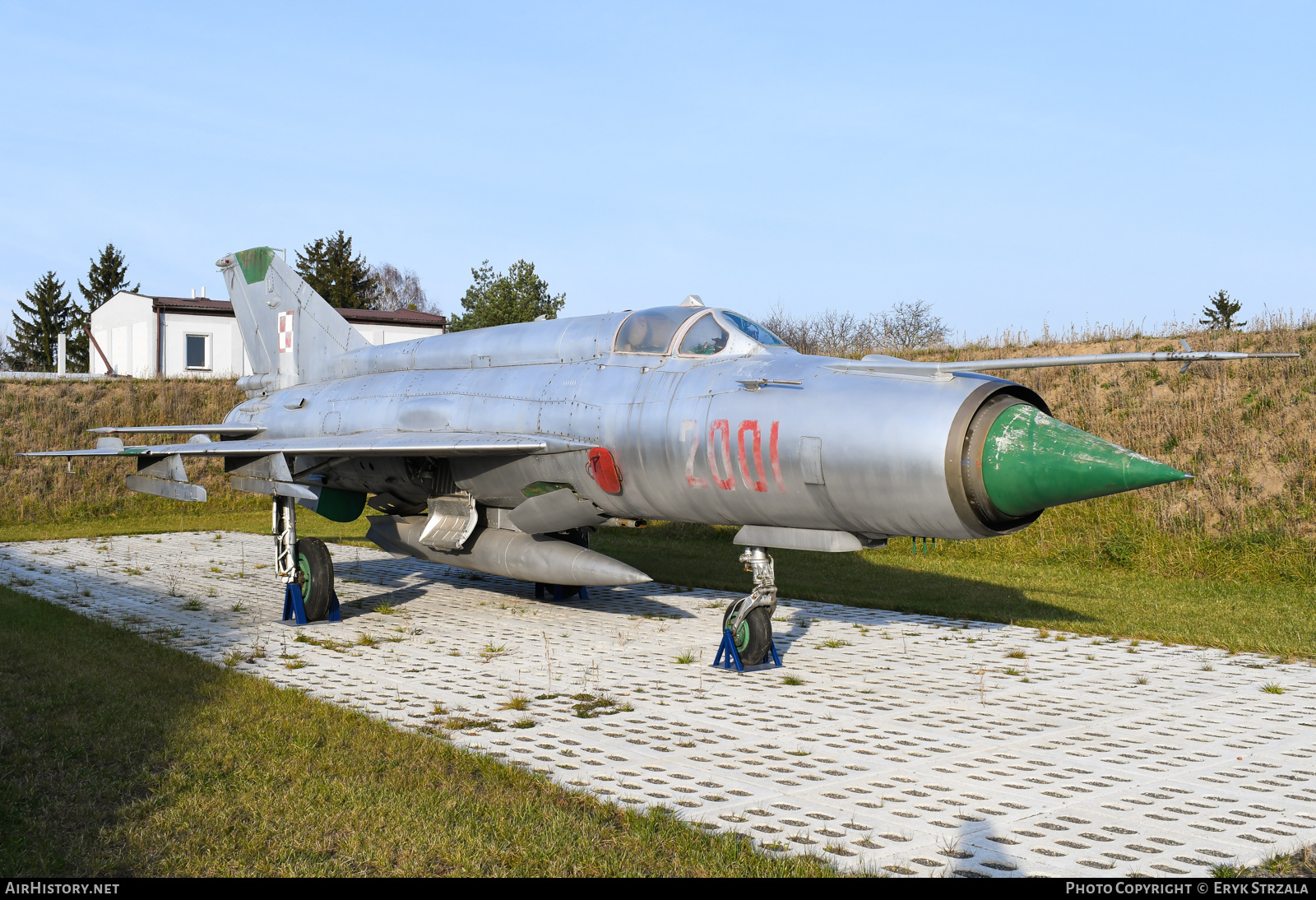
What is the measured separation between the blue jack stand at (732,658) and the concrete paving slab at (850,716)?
18 centimetres

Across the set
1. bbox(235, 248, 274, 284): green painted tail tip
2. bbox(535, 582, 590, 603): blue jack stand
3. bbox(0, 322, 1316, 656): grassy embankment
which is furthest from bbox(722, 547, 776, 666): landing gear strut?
bbox(235, 248, 274, 284): green painted tail tip

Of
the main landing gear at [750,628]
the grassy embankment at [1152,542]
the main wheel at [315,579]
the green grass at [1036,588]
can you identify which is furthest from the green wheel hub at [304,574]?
the grassy embankment at [1152,542]

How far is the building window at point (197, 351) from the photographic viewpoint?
39094 mm

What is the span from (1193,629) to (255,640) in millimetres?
9792

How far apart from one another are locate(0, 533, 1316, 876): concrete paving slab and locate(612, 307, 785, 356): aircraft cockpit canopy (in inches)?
112

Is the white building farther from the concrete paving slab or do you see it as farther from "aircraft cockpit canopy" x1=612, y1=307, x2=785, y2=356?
"aircraft cockpit canopy" x1=612, y1=307, x2=785, y2=356

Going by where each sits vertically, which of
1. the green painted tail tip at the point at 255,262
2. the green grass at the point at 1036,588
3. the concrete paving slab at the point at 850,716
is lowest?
the green grass at the point at 1036,588

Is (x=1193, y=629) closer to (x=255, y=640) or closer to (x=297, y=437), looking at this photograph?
(x=255, y=640)

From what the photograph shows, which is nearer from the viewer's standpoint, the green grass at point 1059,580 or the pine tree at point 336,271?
the green grass at point 1059,580

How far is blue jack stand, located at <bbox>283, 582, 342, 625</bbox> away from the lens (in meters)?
11.0

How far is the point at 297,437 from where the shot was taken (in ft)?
40.9

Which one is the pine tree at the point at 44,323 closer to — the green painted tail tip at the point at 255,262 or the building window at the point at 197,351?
the building window at the point at 197,351

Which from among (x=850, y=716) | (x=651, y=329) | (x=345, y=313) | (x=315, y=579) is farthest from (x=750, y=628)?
(x=345, y=313)

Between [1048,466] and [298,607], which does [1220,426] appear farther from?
[298,607]
